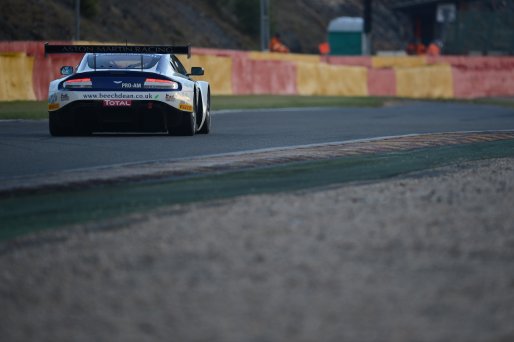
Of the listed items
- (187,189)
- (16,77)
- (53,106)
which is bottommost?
(187,189)

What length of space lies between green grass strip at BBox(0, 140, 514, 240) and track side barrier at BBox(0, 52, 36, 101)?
46.1ft

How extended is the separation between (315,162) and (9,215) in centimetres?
464

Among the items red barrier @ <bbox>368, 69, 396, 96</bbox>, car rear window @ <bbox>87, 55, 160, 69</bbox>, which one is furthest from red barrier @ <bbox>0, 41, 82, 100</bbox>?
red barrier @ <bbox>368, 69, 396, 96</bbox>

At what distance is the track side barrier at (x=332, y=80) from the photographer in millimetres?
38125

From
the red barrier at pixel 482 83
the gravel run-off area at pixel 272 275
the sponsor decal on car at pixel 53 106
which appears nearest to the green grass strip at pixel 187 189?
the gravel run-off area at pixel 272 275

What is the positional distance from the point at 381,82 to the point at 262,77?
547cm

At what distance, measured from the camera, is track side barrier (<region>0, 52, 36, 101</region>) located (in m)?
26.4

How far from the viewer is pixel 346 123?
859 inches

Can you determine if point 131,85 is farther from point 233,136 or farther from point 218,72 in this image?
point 218,72

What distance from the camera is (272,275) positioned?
612 centimetres

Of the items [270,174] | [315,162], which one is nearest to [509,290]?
[270,174]

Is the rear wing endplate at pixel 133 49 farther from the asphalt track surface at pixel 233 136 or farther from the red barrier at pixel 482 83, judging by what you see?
the red barrier at pixel 482 83

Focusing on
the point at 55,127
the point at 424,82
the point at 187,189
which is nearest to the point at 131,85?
the point at 55,127

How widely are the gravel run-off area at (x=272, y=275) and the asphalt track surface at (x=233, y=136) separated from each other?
3768 millimetres
